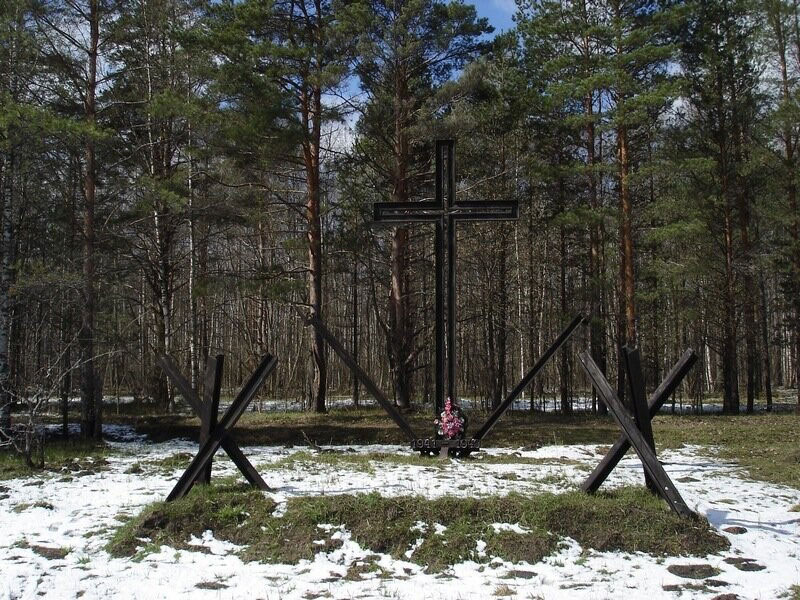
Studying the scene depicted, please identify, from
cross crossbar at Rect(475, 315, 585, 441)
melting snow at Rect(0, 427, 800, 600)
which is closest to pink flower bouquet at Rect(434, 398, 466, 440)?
cross crossbar at Rect(475, 315, 585, 441)

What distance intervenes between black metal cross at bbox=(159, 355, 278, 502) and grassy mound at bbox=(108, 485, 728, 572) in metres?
0.36

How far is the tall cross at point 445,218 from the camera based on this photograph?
959 cm

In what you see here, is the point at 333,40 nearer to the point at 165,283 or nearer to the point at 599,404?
the point at 165,283

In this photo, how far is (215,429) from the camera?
23.3 ft

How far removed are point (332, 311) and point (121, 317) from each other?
23.6 m

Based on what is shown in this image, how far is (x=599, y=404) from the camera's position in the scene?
24781 millimetres

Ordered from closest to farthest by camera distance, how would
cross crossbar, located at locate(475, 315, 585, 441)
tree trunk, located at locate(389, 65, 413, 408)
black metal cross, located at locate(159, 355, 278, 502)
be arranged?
black metal cross, located at locate(159, 355, 278, 502) → cross crossbar, located at locate(475, 315, 585, 441) → tree trunk, located at locate(389, 65, 413, 408)

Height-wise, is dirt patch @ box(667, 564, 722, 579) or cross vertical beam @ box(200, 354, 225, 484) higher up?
cross vertical beam @ box(200, 354, 225, 484)

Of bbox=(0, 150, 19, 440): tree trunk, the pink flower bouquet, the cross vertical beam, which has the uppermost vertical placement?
bbox=(0, 150, 19, 440): tree trunk

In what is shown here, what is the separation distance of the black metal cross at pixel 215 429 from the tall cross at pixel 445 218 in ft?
9.72

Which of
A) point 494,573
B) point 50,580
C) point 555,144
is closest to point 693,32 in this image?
point 555,144

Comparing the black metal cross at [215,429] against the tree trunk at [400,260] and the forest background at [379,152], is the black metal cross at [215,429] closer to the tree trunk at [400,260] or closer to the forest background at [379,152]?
the forest background at [379,152]

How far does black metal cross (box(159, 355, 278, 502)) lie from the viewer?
272 inches

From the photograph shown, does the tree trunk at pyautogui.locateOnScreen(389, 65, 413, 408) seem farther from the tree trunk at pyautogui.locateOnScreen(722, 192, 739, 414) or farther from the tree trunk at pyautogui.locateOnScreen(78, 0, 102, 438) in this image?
the tree trunk at pyautogui.locateOnScreen(722, 192, 739, 414)
